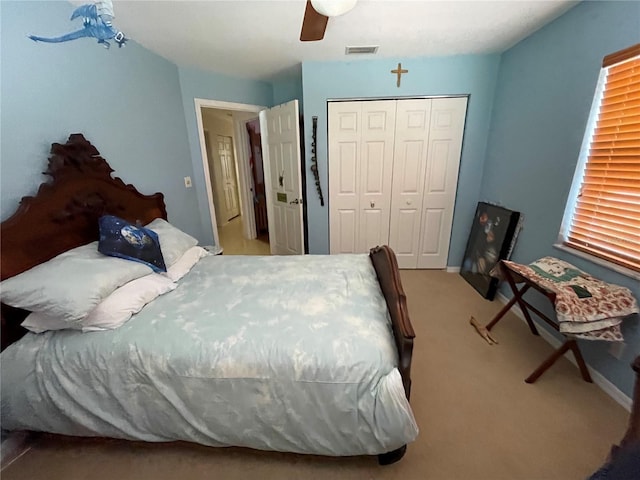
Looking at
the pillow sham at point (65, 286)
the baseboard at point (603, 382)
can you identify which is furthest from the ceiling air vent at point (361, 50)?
the baseboard at point (603, 382)

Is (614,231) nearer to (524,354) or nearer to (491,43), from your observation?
(524,354)

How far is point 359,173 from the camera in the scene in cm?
313

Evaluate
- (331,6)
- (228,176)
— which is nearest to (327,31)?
(331,6)

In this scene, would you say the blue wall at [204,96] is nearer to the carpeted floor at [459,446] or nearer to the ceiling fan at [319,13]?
the ceiling fan at [319,13]

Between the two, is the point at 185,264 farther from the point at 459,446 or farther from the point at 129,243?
the point at 459,446

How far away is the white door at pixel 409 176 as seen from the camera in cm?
291

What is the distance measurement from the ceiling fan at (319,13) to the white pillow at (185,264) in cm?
166

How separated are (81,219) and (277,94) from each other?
2.88 metres

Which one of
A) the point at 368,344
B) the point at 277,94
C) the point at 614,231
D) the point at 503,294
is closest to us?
the point at 368,344

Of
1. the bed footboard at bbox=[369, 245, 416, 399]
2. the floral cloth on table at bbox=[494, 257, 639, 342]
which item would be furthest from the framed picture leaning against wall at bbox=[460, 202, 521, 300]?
the bed footboard at bbox=[369, 245, 416, 399]

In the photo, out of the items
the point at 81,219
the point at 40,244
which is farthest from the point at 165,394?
the point at 81,219

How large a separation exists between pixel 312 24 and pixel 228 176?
5.00 meters

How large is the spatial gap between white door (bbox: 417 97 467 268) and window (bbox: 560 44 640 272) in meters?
1.25

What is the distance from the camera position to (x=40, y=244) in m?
1.44
